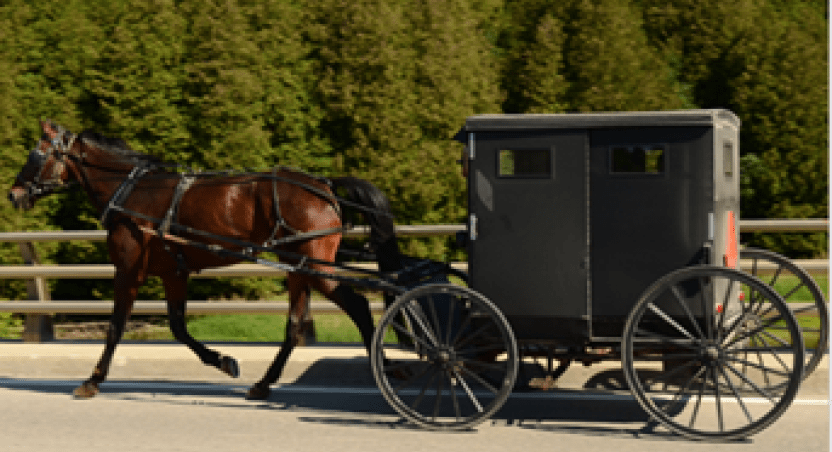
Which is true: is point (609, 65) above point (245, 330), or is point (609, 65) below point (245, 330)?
above

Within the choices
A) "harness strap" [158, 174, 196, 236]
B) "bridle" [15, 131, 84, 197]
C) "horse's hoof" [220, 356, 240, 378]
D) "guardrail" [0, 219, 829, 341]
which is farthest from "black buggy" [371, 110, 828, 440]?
"bridle" [15, 131, 84, 197]

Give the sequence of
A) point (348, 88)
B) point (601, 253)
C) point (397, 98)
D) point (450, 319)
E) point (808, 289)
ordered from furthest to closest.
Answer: point (397, 98), point (348, 88), point (808, 289), point (450, 319), point (601, 253)

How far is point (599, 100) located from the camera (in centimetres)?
2088

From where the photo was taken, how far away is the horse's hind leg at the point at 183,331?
696cm

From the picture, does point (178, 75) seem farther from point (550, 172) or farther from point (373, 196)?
point (550, 172)

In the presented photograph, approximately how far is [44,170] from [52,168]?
0.06 m

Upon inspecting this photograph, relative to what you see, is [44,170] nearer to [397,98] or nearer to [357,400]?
[357,400]

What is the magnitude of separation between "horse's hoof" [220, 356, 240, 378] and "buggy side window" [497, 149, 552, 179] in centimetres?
255

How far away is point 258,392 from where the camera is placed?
686cm

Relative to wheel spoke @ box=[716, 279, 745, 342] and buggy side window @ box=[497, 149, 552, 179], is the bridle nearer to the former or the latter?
buggy side window @ box=[497, 149, 552, 179]

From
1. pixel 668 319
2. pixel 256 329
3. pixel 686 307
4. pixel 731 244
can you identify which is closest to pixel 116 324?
pixel 668 319

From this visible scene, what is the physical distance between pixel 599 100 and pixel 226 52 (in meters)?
A: 8.14

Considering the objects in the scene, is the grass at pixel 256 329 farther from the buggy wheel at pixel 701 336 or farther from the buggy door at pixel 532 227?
the buggy wheel at pixel 701 336

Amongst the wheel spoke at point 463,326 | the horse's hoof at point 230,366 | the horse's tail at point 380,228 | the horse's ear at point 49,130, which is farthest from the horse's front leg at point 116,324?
the wheel spoke at point 463,326
